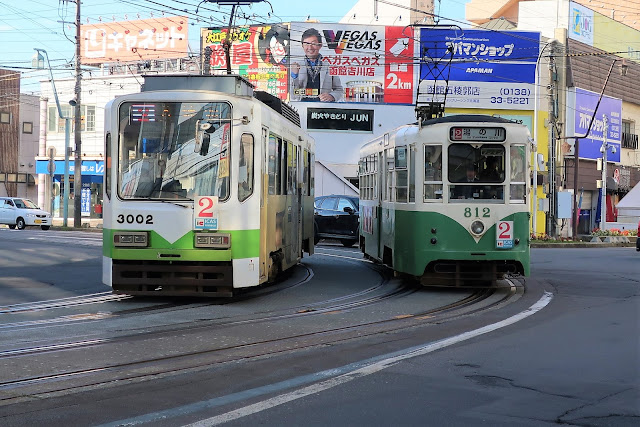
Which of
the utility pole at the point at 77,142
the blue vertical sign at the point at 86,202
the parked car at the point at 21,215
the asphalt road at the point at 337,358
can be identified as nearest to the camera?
the asphalt road at the point at 337,358

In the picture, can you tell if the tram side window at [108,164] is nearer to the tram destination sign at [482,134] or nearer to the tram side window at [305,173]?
the tram destination sign at [482,134]

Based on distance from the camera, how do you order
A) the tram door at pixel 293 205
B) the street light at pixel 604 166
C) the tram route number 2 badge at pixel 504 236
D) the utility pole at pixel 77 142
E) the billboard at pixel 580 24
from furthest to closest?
the billboard at pixel 580 24 → the street light at pixel 604 166 → the utility pole at pixel 77 142 → the tram door at pixel 293 205 → the tram route number 2 badge at pixel 504 236

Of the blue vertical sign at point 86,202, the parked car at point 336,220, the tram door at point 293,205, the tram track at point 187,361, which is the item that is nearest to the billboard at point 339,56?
the blue vertical sign at point 86,202

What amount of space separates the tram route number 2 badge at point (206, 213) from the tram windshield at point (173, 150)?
3.7 inches

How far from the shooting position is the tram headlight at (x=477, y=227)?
14.3 m

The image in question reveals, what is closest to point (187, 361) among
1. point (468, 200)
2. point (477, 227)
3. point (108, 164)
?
point (108, 164)

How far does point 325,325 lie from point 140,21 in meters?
44.5

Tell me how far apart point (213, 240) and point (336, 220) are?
1569 centimetres

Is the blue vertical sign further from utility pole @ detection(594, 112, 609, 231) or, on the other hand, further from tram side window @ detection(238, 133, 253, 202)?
tram side window @ detection(238, 133, 253, 202)

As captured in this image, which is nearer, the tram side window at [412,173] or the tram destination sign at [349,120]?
the tram side window at [412,173]

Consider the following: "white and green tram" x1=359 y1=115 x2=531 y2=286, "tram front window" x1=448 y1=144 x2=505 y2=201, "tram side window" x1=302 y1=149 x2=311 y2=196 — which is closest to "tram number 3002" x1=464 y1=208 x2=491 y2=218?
"white and green tram" x1=359 y1=115 x2=531 y2=286

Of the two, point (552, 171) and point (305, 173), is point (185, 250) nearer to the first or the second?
point (305, 173)

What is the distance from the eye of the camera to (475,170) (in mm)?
14500

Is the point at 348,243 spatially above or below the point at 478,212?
below
